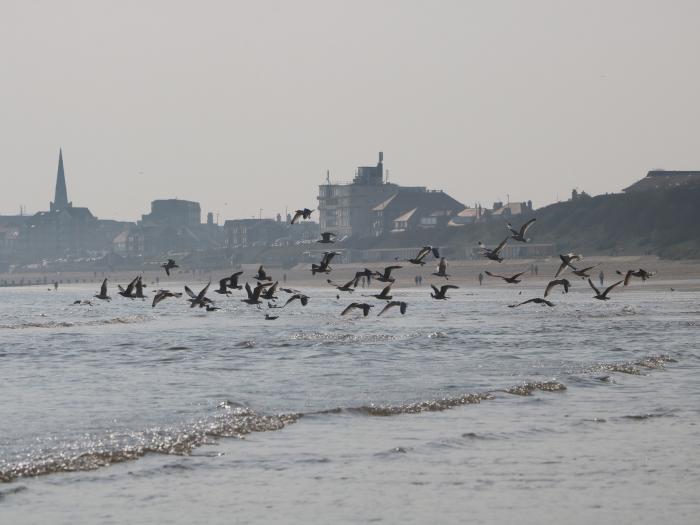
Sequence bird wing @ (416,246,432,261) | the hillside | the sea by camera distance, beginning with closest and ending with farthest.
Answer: the sea, bird wing @ (416,246,432,261), the hillside

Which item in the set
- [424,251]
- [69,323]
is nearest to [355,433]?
[424,251]

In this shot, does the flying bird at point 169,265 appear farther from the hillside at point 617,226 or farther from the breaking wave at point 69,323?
the hillside at point 617,226

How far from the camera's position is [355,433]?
71.1 feet

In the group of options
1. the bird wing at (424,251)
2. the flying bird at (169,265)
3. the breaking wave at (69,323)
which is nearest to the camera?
the bird wing at (424,251)

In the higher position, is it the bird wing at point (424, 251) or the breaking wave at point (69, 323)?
the bird wing at point (424, 251)

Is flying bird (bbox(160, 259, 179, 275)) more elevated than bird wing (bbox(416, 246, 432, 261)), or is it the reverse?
bird wing (bbox(416, 246, 432, 261))

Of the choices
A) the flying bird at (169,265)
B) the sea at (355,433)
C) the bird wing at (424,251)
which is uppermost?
the bird wing at (424,251)

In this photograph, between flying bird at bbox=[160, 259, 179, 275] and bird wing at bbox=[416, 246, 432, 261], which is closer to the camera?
bird wing at bbox=[416, 246, 432, 261]

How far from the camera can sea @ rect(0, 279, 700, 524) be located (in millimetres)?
16344

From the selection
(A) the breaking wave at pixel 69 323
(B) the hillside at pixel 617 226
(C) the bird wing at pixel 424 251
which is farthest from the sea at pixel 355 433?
(B) the hillside at pixel 617 226

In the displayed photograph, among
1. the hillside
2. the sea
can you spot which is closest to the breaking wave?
the sea

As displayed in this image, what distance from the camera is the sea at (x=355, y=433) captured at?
53.6 feet

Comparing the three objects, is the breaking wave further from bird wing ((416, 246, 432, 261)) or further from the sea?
bird wing ((416, 246, 432, 261))

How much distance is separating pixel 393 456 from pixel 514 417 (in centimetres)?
427
